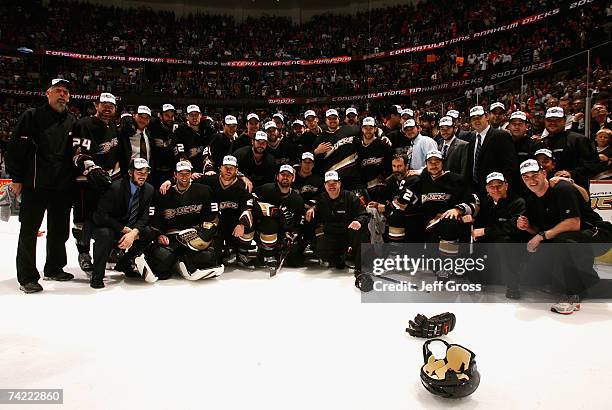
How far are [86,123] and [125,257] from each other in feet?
5.31

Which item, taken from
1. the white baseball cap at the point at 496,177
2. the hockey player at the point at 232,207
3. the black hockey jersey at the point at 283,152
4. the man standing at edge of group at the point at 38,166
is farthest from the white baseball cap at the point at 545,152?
the man standing at edge of group at the point at 38,166

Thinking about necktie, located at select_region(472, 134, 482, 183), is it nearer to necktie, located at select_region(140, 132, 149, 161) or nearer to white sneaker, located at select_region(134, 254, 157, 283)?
white sneaker, located at select_region(134, 254, 157, 283)

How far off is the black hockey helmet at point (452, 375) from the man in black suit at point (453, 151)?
2.92 metres

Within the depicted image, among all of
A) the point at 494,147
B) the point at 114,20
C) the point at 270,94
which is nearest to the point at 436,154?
the point at 494,147

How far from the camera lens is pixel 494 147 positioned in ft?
15.7

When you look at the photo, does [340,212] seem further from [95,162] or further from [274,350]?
[95,162]

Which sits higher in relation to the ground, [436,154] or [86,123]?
[86,123]

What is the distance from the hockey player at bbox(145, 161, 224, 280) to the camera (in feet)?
16.5

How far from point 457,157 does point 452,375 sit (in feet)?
11.7

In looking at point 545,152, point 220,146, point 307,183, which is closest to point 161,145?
point 220,146

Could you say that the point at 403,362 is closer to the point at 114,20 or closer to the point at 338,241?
the point at 338,241

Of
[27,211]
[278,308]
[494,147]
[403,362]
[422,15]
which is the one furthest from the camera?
[422,15]

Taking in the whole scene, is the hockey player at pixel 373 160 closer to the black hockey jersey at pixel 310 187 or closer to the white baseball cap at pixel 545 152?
the black hockey jersey at pixel 310 187

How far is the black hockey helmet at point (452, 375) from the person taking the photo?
2.36m
